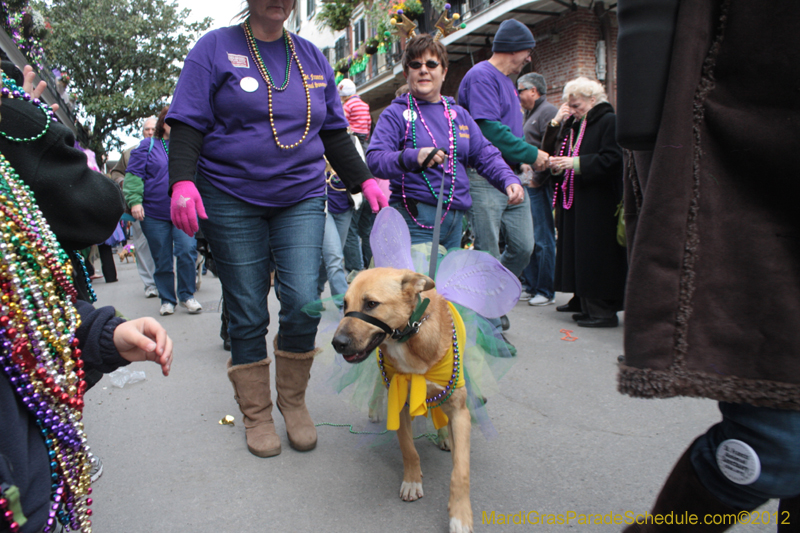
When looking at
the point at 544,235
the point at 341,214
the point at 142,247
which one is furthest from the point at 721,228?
the point at 142,247

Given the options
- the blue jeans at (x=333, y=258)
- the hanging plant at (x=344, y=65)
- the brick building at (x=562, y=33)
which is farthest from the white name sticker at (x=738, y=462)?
the hanging plant at (x=344, y=65)

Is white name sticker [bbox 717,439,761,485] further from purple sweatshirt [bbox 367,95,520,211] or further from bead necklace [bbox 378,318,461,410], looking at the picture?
purple sweatshirt [bbox 367,95,520,211]

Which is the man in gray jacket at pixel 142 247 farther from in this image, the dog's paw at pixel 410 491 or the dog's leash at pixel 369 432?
the dog's paw at pixel 410 491

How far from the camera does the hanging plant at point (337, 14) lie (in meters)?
22.3

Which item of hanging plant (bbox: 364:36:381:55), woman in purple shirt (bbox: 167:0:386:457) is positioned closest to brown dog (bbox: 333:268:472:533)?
woman in purple shirt (bbox: 167:0:386:457)

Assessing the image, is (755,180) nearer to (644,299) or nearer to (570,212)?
(644,299)

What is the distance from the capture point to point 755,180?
110 cm

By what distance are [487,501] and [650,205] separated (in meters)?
1.50

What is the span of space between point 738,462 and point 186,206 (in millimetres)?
2039

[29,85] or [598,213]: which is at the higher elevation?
[29,85]

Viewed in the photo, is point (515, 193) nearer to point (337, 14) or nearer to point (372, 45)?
point (372, 45)

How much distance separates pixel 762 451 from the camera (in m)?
1.15

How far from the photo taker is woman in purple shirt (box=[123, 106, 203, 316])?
5.97 meters

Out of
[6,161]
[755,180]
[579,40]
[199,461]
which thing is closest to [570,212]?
[199,461]
